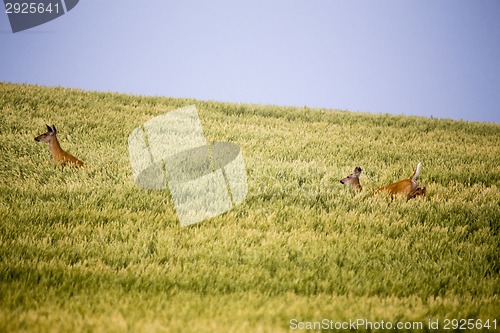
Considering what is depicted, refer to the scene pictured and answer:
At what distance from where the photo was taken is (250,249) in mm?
4957

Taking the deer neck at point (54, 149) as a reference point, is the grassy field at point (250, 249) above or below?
below

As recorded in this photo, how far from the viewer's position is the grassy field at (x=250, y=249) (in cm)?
358

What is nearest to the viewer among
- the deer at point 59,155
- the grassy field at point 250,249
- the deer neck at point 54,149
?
the grassy field at point 250,249

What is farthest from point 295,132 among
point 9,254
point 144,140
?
point 9,254

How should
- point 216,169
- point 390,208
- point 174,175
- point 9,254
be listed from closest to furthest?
point 9,254
point 390,208
point 174,175
point 216,169

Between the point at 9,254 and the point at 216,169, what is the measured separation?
5.07m

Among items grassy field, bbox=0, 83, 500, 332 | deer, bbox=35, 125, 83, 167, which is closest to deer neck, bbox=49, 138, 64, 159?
deer, bbox=35, 125, 83, 167

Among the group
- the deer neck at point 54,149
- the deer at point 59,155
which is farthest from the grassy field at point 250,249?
the deer neck at point 54,149

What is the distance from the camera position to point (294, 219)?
6223 mm

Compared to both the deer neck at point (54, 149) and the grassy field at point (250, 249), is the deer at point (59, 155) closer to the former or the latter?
the deer neck at point (54, 149)

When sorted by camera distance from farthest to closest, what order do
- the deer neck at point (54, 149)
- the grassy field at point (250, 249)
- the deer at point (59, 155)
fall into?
the deer neck at point (54, 149), the deer at point (59, 155), the grassy field at point (250, 249)

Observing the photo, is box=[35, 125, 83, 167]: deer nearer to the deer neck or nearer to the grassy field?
the deer neck

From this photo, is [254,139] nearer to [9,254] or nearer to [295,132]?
[295,132]

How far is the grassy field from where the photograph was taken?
3.58 m
